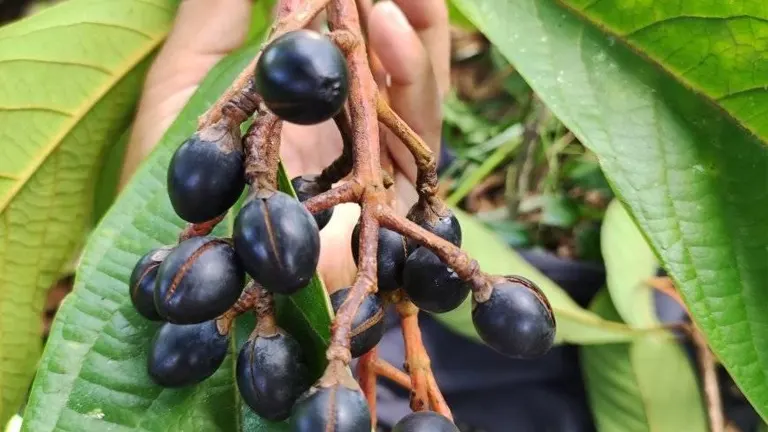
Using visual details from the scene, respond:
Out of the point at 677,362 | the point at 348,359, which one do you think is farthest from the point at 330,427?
the point at 677,362

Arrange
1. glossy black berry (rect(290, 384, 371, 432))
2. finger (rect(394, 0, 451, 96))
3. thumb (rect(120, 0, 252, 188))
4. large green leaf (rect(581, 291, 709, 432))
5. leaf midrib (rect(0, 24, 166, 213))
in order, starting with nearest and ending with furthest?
glossy black berry (rect(290, 384, 371, 432)) → leaf midrib (rect(0, 24, 166, 213)) → thumb (rect(120, 0, 252, 188)) → finger (rect(394, 0, 451, 96)) → large green leaf (rect(581, 291, 709, 432))

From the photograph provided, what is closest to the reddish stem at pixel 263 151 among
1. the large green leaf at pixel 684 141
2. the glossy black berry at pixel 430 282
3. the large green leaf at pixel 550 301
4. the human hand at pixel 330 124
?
the glossy black berry at pixel 430 282

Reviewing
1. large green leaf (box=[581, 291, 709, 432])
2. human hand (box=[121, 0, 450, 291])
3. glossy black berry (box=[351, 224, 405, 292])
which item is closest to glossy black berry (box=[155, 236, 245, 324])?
glossy black berry (box=[351, 224, 405, 292])

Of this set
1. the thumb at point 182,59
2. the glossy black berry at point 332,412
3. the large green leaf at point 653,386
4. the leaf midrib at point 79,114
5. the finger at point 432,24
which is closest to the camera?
the glossy black berry at point 332,412

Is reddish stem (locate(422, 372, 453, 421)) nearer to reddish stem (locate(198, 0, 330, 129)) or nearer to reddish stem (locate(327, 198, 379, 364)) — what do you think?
reddish stem (locate(327, 198, 379, 364))

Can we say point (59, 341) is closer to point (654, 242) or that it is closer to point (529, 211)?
point (654, 242)

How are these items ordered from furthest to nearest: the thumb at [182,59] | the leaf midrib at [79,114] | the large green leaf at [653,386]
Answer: the large green leaf at [653,386] < the thumb at [182,59] < the leaf midrib at [79,114]

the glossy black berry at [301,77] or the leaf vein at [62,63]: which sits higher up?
the glossy black berry at [301,77]

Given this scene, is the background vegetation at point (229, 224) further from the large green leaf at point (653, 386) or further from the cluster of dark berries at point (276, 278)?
the large green leaf at point (653, 386)
